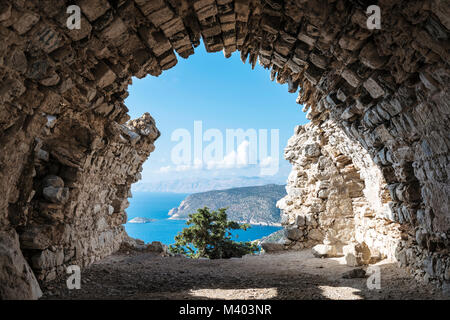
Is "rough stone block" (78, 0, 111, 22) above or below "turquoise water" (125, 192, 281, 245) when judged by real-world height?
above

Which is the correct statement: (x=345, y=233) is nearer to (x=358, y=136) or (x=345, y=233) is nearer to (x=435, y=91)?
(x=358, y=136)

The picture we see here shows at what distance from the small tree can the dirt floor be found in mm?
7677

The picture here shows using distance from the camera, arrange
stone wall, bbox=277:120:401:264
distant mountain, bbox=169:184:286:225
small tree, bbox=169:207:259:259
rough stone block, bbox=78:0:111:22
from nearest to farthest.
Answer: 1. rough stone block, bbox=78:0:111:22
2. stone wall, bbox=277:120:401:264
3. small tree, bbox=169:207:259:259
4. distant mountain, bbox=169:184:286:225

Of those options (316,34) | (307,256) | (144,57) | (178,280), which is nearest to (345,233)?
(307,256)

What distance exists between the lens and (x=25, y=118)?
10.9 ft

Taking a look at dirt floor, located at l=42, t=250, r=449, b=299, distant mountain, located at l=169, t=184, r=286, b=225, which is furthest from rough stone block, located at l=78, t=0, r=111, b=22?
distant mountain, located at l=169, t=184, r=286, b=225

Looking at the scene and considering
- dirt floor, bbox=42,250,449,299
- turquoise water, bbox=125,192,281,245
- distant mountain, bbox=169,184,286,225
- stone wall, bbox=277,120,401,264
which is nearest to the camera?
dirt floor, bbox=42,250,449,299

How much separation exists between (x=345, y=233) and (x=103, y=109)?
851 cm

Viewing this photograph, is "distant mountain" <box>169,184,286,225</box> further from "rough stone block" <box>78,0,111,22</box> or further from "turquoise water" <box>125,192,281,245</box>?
"rough stone block" <box>78,0,111,22</box>

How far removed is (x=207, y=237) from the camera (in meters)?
15.3

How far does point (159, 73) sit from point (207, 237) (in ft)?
40.8

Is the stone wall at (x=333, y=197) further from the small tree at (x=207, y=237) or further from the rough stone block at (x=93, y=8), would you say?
the rough stone block at (x=93, y=8)

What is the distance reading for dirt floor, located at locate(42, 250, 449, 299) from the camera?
4.05m

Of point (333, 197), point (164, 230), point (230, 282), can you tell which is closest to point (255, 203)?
point (164, 230)
